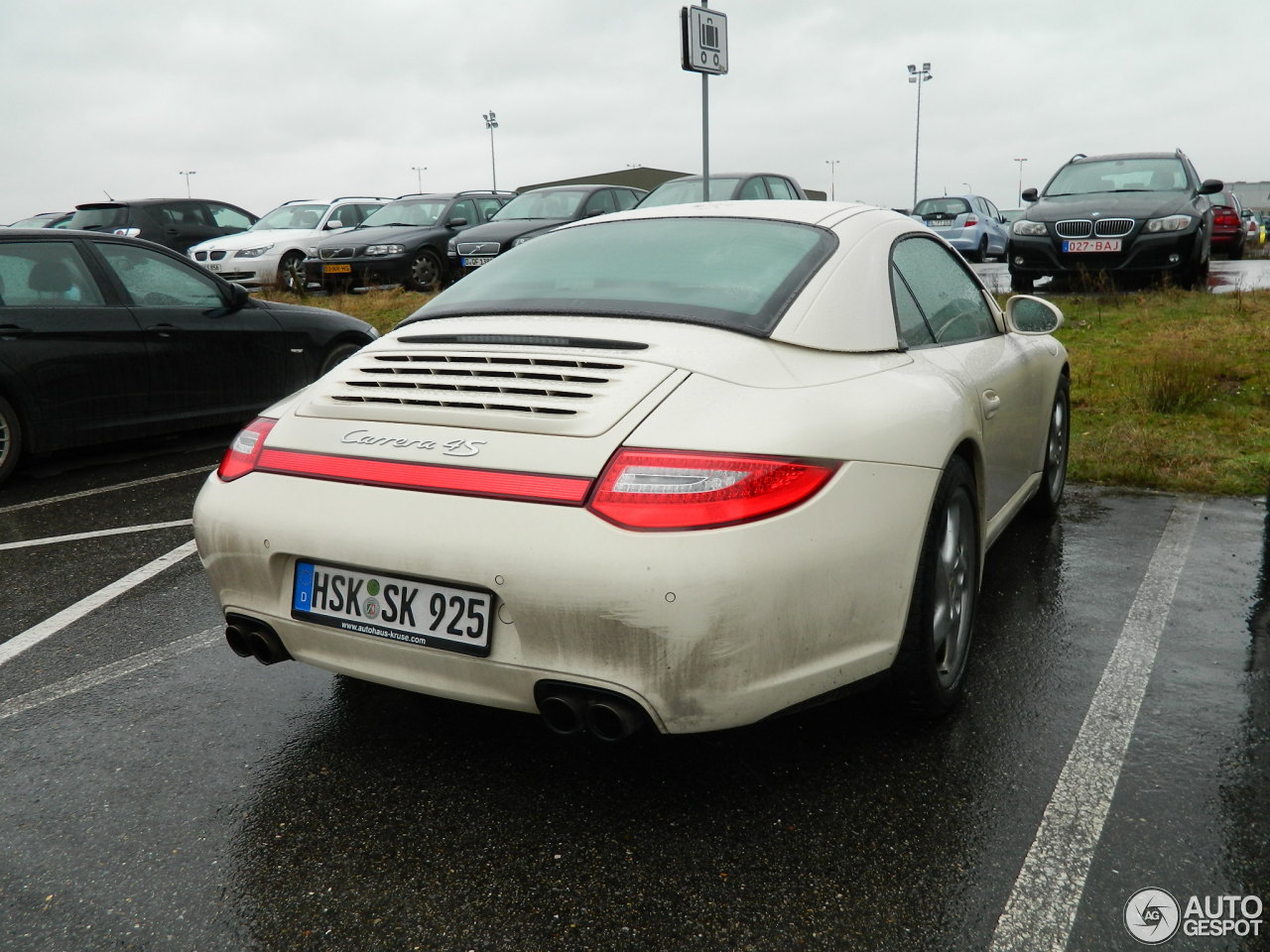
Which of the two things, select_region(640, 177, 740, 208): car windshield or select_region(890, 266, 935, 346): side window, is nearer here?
select_region(890, 266, 935, 346): side window

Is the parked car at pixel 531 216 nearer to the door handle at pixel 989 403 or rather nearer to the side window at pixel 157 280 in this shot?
the side window at pixel 157 280

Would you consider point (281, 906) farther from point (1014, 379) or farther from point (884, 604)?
point (1014, 379)

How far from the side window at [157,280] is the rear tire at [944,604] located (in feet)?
18.9

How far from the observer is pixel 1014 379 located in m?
3.95

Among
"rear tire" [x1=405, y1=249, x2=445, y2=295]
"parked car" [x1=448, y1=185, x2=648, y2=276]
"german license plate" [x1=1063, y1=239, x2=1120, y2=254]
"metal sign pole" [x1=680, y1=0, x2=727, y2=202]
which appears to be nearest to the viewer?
"metal sign pole" [x1=680, y1=0, x2=727, y2=202]

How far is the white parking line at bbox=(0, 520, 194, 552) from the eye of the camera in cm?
512

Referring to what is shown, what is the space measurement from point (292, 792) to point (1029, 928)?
1.75 metres

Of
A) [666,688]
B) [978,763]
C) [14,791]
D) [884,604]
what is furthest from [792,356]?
[14,791]

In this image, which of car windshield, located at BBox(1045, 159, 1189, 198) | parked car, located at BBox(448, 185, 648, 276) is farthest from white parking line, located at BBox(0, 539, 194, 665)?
car windshield, located at BBox(1045, 159, 1189, 198)

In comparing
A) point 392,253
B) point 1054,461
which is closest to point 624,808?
point 1054,461

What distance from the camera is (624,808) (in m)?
2.66

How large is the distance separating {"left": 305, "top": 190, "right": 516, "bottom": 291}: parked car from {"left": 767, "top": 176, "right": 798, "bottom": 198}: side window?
15.7 feet

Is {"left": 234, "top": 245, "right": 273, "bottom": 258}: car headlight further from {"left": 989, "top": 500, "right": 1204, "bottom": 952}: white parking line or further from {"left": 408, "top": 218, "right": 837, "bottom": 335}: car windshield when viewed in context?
{"left": 989, "top": 500, "right": 1204, "bottom": 952}: white parking line

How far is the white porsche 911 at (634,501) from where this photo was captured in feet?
7.55
